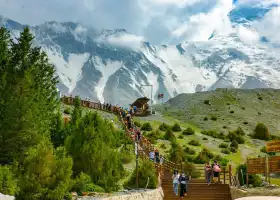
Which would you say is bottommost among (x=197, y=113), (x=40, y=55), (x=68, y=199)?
(x=68, y=199)

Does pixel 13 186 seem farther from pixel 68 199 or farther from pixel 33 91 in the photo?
pixel 33 91

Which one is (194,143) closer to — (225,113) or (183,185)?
(183,185)

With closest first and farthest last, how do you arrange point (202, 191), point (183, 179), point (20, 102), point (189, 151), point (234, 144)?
point (20, 102) → point (183, 179) → point (202, 191) → point (189, 151) → point (234, 144)

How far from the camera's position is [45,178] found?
19.6 m

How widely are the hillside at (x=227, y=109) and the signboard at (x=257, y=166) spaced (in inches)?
1816

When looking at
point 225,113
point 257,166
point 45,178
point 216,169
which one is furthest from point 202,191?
point 225,113

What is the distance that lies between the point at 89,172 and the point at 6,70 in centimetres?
889

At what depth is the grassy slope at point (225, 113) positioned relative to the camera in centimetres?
6228

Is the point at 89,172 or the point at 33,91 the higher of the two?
the point at 33,91

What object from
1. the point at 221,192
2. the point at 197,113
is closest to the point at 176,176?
the point at 221,192

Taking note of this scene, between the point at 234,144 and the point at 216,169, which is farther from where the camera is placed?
the point at 234,144

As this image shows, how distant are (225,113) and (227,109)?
9.49 ft

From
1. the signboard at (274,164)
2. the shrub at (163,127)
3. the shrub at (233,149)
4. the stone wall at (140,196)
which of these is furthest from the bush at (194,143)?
the signboard at (274,164)

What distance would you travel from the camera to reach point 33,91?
1182 inches
